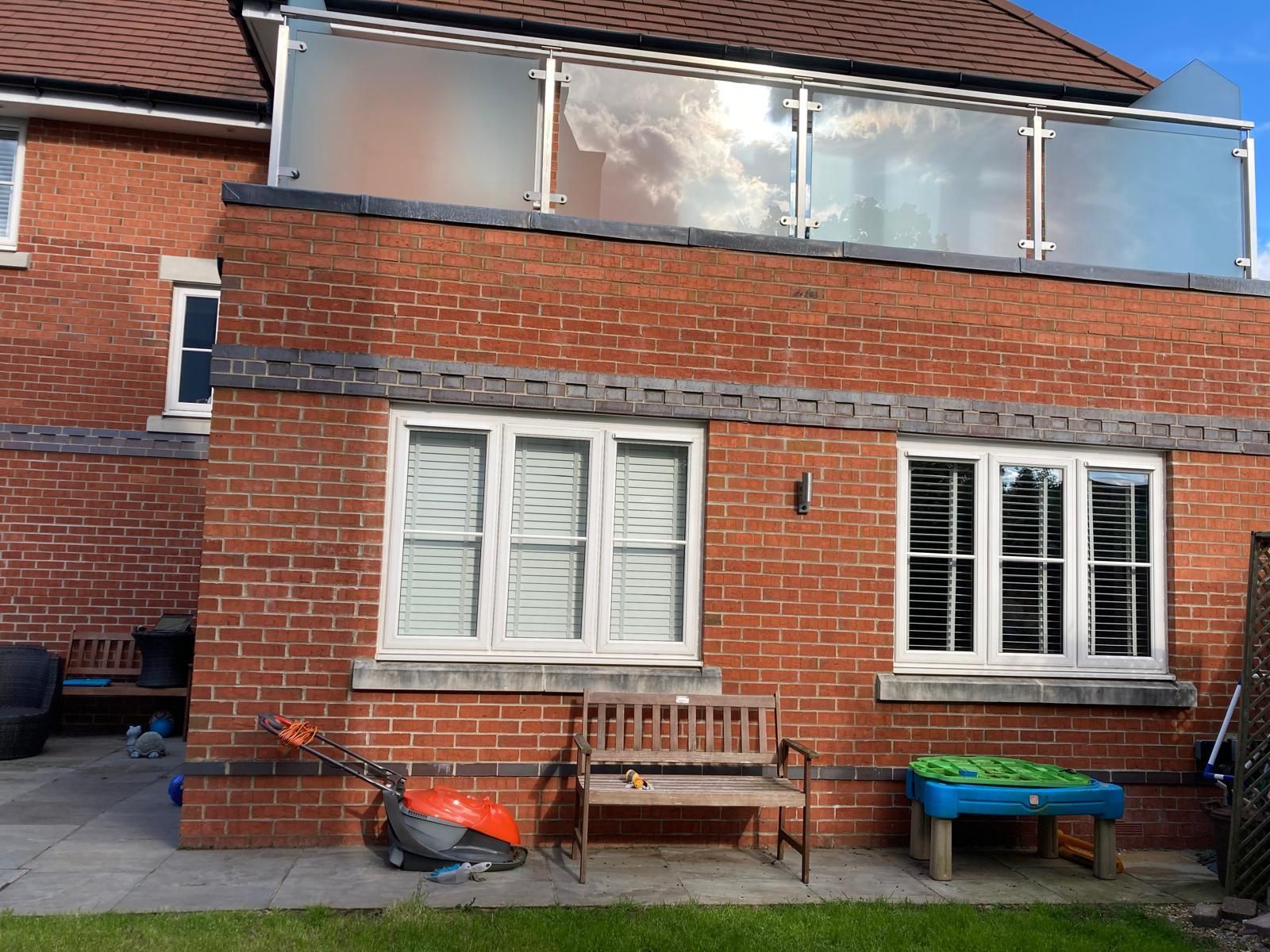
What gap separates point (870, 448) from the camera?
7.13m

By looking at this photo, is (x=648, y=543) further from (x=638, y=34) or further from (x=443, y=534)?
(x=638, y=34)

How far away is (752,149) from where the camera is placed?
7312mm

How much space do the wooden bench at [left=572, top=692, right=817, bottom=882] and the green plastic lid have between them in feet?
2.62

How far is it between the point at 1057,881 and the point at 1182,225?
485 cm

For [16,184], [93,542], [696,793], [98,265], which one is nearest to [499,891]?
[696,793]

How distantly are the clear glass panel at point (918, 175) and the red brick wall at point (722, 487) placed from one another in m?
0.44

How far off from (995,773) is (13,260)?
10380 mm

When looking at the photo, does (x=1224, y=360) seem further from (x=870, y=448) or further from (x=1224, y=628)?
(x=870, y=448)

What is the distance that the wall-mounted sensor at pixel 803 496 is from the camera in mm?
6910

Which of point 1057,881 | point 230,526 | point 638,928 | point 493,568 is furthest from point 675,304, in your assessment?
point 1057,881

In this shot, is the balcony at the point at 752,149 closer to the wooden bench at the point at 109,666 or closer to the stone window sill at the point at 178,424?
the stone window sill at the point at 178,424

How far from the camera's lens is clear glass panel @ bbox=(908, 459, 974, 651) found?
23.6ft

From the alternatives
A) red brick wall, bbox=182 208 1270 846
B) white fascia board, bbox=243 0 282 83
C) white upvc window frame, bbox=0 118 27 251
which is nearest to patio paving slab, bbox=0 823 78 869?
red brick wall, bbox=182 208 1270 846

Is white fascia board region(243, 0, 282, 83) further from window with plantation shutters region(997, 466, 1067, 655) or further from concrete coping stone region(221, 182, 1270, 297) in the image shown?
window with plantation shutters region(997, 466, 1067, 655)
